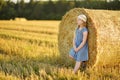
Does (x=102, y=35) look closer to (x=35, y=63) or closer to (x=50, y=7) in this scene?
(x=35, y=63)

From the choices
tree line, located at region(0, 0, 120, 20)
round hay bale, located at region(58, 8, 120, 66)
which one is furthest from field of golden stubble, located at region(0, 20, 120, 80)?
tree line, located at region(0, 0, 120, 20)

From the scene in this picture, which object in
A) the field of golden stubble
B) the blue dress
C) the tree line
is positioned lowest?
the tree line

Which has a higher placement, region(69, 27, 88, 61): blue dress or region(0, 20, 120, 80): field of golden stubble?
region(69, 27, 88, 61): blue dress

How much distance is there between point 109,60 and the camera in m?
9.34

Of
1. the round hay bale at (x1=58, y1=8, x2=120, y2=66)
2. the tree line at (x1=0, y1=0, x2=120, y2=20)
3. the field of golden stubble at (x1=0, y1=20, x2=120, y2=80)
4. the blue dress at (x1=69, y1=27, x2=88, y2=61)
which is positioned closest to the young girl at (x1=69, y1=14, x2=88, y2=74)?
the blue dress at (x1=69, y1=27, x2=88, y2=61)

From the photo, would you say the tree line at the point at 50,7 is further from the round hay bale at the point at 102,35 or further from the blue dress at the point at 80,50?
the blue dress at the point at 80,50

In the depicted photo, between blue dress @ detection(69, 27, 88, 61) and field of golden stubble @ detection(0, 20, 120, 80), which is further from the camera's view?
blue dress @ detection(69, 27, 88, 61)

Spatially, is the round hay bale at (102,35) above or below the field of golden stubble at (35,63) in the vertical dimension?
above

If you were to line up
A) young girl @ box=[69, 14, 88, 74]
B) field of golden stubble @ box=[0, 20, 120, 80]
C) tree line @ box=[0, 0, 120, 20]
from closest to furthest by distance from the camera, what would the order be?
1. field of golden stubble @ box=[0, 20, 120, 80]
2. young girl @ box=[69, 14, 88, 74]
3. tree line @ box=[0, 0, 120, 20]

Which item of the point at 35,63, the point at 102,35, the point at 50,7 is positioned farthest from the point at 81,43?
the point at 50,7

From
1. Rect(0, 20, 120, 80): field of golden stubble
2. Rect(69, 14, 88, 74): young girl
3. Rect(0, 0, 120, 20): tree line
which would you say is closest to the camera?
Rect(0, 20, 120, 80): field of golden stubble

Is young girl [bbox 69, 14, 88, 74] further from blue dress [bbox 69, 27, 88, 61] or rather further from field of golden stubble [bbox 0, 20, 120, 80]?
field of golden stubble [bbox 0, 20, 120, 80]

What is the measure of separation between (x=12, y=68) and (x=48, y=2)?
3601 cm

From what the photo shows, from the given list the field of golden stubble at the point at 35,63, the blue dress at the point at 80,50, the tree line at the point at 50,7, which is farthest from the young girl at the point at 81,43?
the tree line at the point at 50,7
